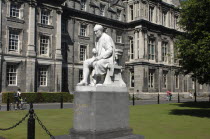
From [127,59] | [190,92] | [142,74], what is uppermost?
[127,59]

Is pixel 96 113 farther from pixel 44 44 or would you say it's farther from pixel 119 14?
pixel 119 14

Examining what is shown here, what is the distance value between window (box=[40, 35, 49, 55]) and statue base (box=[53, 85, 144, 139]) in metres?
23.2

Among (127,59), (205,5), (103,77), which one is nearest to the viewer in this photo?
(103,77)


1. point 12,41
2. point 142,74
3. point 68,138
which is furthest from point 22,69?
point 68,138

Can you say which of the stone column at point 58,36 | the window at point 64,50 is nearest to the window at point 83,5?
the stone column at point 58,36

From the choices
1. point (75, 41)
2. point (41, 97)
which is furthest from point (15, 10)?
point (41, 97)

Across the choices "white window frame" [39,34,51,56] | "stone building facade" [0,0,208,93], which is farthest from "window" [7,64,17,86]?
"white window frame" [39,34,51,56]

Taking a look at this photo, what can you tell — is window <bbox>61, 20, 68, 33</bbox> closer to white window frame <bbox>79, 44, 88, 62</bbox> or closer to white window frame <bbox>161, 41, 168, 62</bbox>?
white window frame <bbox>79, 44, 88, 62</bbox>

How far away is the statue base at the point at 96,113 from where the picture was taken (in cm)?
723

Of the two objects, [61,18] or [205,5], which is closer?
[205,5]

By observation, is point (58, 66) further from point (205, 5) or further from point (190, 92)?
point (190, 92)

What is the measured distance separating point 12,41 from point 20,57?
1.94 meters

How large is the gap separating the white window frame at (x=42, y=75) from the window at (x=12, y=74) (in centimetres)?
281

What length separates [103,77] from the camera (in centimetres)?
802
